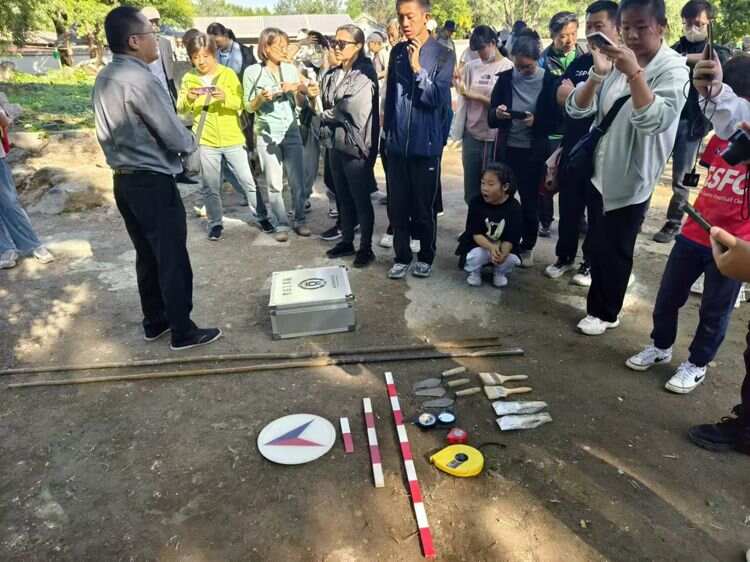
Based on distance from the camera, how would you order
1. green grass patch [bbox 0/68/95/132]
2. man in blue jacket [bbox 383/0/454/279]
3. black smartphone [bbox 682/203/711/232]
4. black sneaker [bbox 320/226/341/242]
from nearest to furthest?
black smartphone [bbox 682/203/711/232], man in blue jacket [bbox 383/0/454/279], black sneaker [bbox 320/226/341/242], green grass patch [bbox 0/68/95/132]

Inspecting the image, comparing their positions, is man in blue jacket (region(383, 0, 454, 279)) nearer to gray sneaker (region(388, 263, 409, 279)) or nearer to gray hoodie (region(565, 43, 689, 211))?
gray sneaker (region(388, 263, 409, 279))

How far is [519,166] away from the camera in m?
5.04

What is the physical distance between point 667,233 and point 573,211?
185 centimetres

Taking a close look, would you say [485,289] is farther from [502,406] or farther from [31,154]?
[31,154]

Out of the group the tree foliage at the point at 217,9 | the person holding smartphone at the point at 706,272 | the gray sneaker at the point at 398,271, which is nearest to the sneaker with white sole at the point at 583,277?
the person holding smartphone at the point at 706,272

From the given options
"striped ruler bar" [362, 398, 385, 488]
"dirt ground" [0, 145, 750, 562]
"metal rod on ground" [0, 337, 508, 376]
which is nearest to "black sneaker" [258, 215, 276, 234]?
"dirt ground" [0, 145, 750, 562]

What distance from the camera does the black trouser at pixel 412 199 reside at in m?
4.49

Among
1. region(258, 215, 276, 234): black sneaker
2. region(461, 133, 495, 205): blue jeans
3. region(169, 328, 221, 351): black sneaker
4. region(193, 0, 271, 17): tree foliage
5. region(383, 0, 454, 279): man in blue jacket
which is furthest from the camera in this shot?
region(193, 0, 271, 17): tree foliage

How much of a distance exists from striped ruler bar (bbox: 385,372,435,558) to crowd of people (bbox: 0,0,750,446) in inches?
63.1

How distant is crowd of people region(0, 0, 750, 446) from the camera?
2969 millimetres

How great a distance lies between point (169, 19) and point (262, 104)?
1441 inches

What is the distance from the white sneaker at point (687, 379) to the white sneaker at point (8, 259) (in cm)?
604

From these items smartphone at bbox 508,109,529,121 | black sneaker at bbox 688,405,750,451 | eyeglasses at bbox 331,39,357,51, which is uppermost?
eyeglasses at bbox 331,39,357,51

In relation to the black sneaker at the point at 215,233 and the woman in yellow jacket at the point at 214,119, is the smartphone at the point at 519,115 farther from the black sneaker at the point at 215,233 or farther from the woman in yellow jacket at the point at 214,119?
the black sneaker at the point at 215,233
